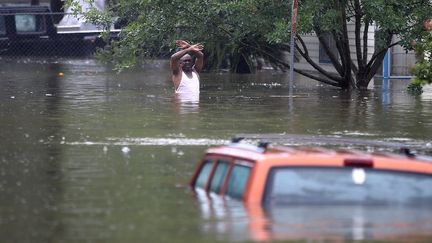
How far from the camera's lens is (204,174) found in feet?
34.5

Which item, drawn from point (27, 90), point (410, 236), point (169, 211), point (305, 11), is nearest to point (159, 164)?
point (169, 211)

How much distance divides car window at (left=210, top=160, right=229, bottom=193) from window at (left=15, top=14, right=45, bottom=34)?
35014mm

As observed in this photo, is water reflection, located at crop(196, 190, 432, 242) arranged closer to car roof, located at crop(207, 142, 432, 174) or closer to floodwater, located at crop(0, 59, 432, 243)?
floodwater, located at crop(0, 59, 432, 243)

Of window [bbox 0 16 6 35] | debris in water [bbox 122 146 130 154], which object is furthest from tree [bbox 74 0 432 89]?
window [bbox 0 16 6 35]

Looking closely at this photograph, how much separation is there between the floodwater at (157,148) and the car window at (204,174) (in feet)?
0.44

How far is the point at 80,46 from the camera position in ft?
152

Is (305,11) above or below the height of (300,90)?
above

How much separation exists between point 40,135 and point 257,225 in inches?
318

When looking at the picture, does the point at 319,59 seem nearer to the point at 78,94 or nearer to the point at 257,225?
the point at 78,94

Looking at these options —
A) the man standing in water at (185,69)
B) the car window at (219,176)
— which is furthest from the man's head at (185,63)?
the car window at (219,176)

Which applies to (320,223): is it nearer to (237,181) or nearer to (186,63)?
(237,181)

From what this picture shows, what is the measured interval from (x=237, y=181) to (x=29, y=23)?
118ft

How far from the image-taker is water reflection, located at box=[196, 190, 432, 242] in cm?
877

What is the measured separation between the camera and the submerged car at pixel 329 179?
30.0 ft
